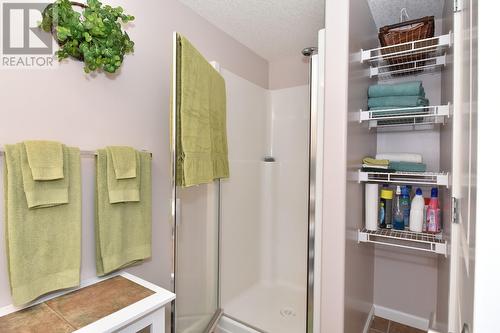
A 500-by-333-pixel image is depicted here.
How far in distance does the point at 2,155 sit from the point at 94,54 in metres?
0.54

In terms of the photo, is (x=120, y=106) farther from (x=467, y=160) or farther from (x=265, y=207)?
(x=265, y=207)

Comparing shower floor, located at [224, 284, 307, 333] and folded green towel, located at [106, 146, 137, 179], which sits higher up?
folded green towel, located at [106, 146, 137, 179]

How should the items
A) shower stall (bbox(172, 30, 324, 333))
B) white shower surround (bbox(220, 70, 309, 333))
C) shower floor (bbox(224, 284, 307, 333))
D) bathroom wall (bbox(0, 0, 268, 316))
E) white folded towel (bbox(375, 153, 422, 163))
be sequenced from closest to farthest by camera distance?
bathroom wall (bbox(0, 0, 268, 316))
shower stall (bbox(172, 30, 324, 333))
white folded towel (bbox(375, 153, 422, 163))
shower floor (bbox(224, 284, 307, 333))
white shower surround (bbox(220, 70, 309, 333))

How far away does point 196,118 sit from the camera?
4.26ft

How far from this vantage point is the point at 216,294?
1.88 m

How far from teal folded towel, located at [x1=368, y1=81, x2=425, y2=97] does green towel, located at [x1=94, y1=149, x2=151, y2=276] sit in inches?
57.0

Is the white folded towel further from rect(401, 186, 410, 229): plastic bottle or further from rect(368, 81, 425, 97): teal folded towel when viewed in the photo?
rect(368, 81, 425, 97): teal folded towel

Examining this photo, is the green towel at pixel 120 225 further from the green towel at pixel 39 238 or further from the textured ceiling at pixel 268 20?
the textured ceiling at pixel 268 20

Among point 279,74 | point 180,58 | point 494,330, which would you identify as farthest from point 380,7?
point 494,330

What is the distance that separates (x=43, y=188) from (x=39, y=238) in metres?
0.20

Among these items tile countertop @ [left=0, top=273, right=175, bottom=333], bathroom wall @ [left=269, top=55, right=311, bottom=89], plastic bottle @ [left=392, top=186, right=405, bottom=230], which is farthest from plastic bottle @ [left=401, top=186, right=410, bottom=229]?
tile countertop @ [left=0, top=273, right=175, bottom=333]

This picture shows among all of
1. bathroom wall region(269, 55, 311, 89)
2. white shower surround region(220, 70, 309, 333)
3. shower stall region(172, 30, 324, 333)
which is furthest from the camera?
bathroom wall region(269, 55, 311, 89)

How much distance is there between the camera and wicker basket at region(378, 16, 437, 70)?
1502 mm

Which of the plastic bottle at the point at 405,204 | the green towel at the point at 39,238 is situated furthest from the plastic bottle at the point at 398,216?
the green towel at the point at 39,238
